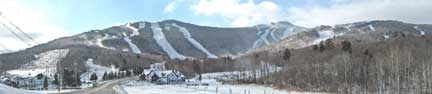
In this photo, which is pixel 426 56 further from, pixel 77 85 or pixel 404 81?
pixel 77 85

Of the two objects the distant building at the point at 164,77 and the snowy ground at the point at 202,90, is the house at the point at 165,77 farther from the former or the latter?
the snowy ground at the point at 202,90

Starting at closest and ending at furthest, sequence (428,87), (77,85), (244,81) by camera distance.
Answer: (428,87) < (77,85) < (244,81)

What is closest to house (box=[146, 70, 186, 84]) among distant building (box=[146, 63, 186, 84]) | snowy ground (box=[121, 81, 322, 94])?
distant building (box=[146, 63, 186, 84])

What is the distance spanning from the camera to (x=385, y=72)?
110m

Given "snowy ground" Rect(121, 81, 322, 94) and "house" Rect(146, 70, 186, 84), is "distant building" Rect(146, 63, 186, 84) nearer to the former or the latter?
"house" Rect(146, 70, 186, 84)

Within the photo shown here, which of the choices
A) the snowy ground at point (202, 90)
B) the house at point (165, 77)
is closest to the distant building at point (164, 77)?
the house at point (165, 77)

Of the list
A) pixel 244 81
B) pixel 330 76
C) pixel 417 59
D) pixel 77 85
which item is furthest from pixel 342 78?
pixel 77 85

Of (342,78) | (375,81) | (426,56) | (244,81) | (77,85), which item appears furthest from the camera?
(244,81)

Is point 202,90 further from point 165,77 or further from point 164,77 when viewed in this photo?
point 164,77

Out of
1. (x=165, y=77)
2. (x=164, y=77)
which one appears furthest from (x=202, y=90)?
(x=164, y=77)

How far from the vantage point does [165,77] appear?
17650 centimetres

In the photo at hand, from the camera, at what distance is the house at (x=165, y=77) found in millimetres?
174000

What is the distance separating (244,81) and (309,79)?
125ft

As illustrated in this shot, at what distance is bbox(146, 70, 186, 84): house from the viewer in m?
174
